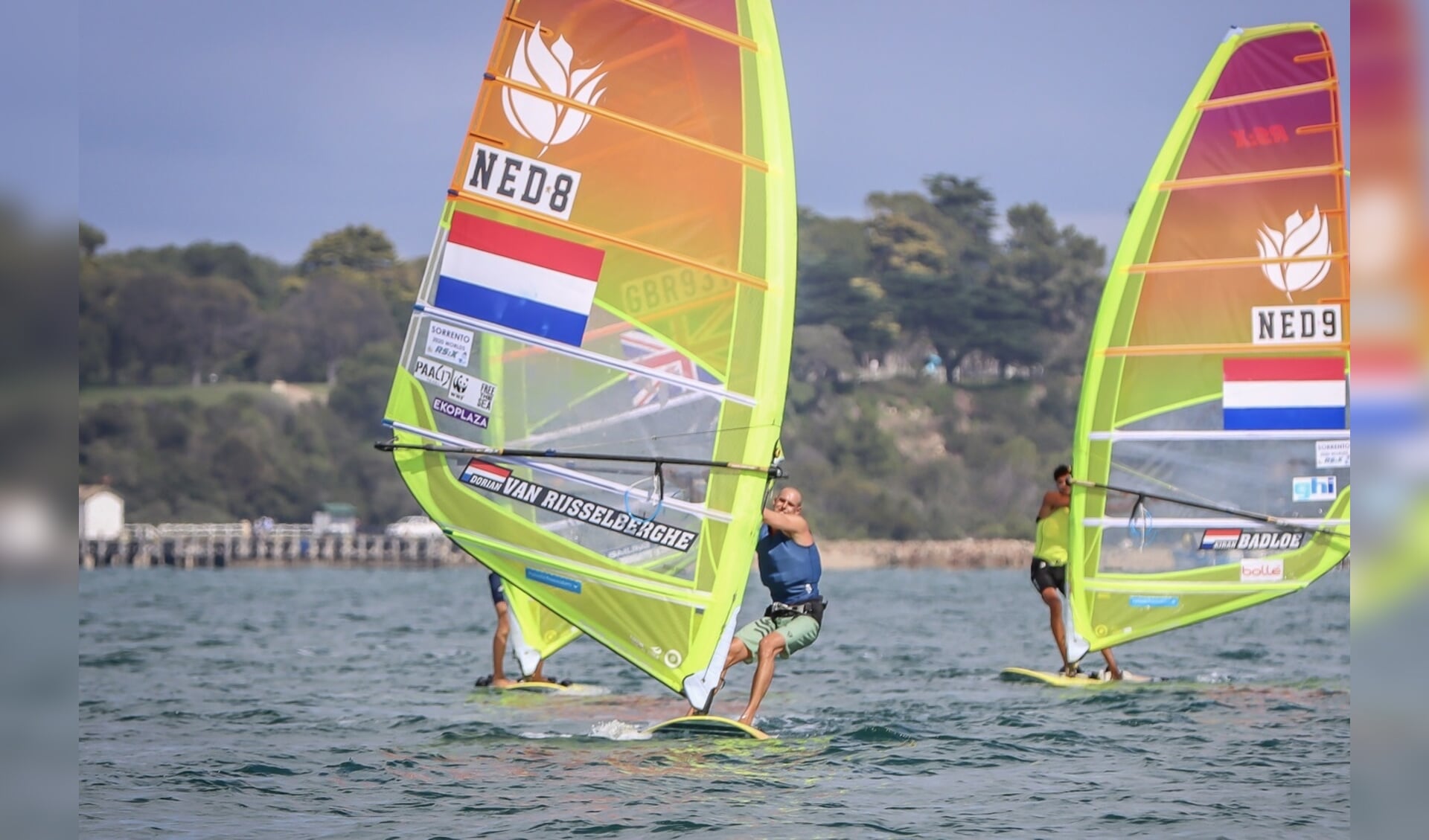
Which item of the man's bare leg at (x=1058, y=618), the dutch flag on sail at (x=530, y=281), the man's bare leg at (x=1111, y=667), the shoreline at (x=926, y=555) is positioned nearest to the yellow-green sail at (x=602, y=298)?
the dutch flag on sail at (x=530, y=281)

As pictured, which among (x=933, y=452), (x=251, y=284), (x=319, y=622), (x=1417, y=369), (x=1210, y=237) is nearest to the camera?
(x=1417, y=369)

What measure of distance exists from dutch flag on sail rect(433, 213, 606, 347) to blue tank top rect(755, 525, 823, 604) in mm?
1743

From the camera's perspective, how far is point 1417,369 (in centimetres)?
224

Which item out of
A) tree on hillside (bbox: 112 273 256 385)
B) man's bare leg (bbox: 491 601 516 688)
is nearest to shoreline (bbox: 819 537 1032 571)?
tree on hillside (bbox: 112 273 256 385)

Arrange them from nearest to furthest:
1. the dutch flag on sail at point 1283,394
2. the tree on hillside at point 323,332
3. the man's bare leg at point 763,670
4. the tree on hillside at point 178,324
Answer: the man's bare leg at point 763,670 → the dutch flag on sail at point 1283,394 → the tree on hillside at point 178,324 → the tree on hillside at point 323,332

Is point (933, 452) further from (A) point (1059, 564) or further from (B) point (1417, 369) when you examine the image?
(B) point (1417, 369)

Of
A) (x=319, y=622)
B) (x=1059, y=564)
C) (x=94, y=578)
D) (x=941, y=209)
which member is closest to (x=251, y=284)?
(x=941, y=209)

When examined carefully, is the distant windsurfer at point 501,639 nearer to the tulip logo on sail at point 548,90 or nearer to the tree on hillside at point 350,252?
the tulip logo on sail at point 548,90

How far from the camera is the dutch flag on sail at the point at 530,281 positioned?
992 cm

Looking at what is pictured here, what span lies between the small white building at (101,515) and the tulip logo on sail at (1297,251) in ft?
243

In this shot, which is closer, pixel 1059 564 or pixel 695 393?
pixel 695 393

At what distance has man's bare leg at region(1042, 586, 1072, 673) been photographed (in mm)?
13844

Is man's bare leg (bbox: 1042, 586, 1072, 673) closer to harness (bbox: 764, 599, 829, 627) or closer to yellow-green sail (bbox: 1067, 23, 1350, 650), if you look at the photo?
yellow-green sail (bbox: 1067, 23, 1350, 650)

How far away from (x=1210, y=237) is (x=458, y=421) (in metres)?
7.32
